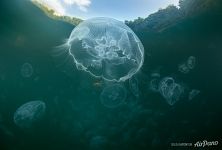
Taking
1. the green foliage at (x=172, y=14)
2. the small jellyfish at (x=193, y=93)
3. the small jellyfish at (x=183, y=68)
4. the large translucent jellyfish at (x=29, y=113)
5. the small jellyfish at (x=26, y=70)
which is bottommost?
the large translucent jellyfish at (x=29, y=113)

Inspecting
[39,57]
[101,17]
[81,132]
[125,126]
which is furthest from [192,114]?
[39,57]

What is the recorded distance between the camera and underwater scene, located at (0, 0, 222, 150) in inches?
456

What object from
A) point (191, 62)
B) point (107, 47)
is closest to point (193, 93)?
point (191, 62)

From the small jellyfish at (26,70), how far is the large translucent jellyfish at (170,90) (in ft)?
20.2

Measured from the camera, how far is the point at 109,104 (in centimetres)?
1266

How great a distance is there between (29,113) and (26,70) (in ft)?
6.81

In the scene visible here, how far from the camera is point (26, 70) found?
12875 mm

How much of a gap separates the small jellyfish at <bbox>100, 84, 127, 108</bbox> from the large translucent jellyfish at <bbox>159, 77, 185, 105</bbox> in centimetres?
182

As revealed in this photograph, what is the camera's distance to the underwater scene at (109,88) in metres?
11.6

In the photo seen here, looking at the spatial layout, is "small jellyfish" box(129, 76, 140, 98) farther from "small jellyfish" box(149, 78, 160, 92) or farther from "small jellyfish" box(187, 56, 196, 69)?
"small jellyfish" box(187, 56, 196, 69)

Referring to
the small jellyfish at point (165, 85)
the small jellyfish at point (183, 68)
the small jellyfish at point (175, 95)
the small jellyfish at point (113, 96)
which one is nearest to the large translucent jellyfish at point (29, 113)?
the small jellyfish at point (113, 96)

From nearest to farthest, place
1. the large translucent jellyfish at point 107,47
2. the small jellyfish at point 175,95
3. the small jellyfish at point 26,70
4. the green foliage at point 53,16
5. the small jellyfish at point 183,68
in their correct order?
the large translucent jellyfish at point 107,47
the small jellyfish at point 175,95
the small jellyfish at point 183,68
the small jellyfish at point 26,70
the green foliage at point 53,16

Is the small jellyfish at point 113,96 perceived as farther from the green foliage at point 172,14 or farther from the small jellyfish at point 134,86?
the green foliage at point 172,14

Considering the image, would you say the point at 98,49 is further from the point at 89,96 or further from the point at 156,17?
the point at 156,17
